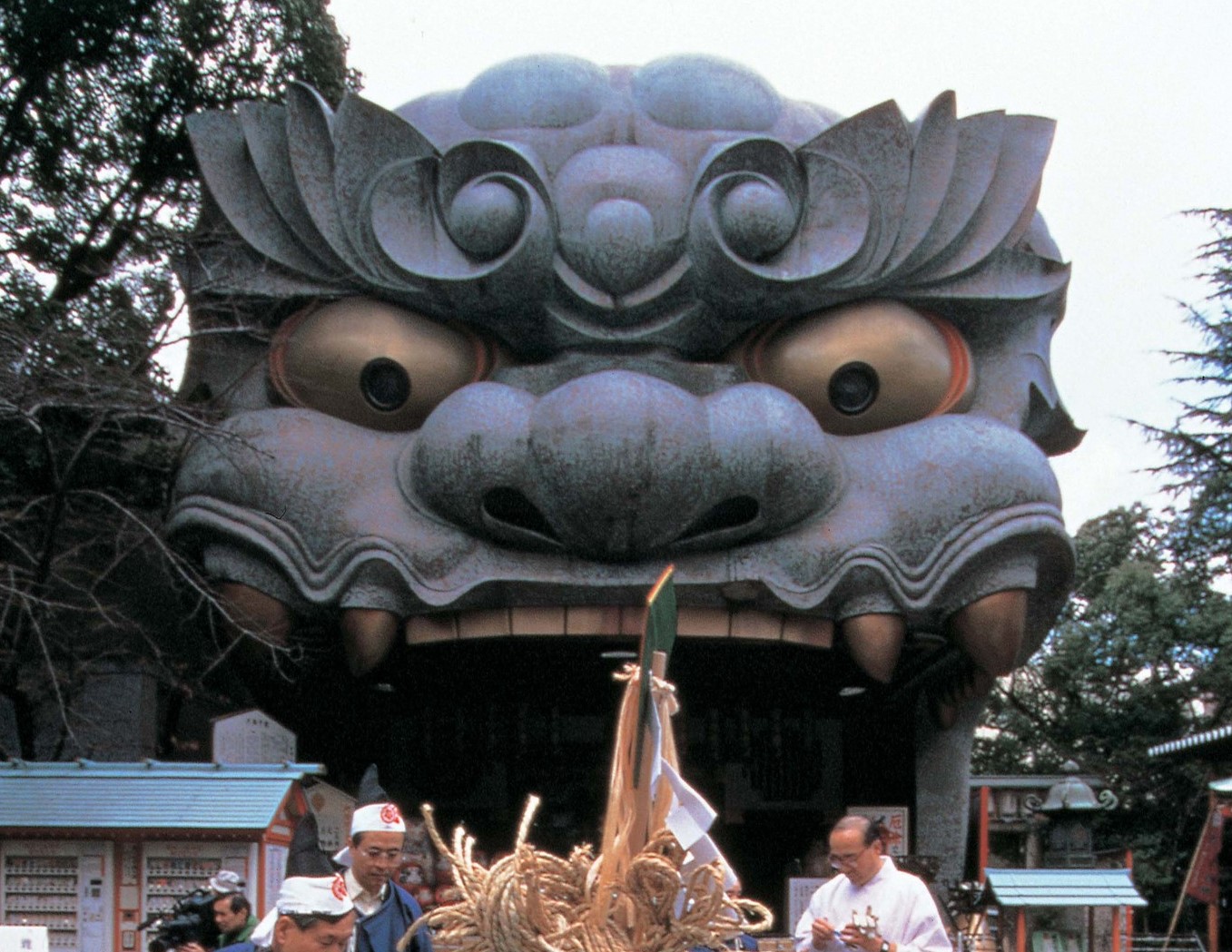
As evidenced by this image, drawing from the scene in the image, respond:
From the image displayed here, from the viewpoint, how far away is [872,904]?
5.90 m

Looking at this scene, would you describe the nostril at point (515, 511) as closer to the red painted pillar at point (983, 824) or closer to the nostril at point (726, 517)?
the nostril at point (726, 517)

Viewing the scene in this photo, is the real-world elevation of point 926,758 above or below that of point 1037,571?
below

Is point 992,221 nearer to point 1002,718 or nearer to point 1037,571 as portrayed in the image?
point 1037,571

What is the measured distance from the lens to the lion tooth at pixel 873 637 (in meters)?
12.8

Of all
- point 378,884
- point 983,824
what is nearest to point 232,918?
point 378,884

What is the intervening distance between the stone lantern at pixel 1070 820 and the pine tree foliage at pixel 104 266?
23.2 ft

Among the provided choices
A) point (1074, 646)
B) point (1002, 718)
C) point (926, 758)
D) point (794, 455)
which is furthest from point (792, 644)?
point (1002, 718)

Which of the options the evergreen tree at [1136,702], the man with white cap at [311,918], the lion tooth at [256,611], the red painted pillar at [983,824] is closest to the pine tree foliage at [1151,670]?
the evergreen tree at [1136,702]

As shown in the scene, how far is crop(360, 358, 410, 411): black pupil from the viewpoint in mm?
13344

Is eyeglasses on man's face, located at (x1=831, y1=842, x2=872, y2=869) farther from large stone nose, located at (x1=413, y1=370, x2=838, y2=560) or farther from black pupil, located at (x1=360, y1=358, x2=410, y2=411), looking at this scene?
black pupil, located at (x1=360, y1=358, x2=410, y2=411)

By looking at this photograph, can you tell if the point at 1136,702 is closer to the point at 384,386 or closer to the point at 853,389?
the point at 853,389

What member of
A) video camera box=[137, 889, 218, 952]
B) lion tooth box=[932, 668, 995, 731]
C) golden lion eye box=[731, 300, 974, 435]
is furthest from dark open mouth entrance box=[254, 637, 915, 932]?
video camera box=[137, 889, 218, 952]

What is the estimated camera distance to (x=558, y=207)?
12906mm

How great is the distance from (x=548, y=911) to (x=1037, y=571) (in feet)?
32.9
